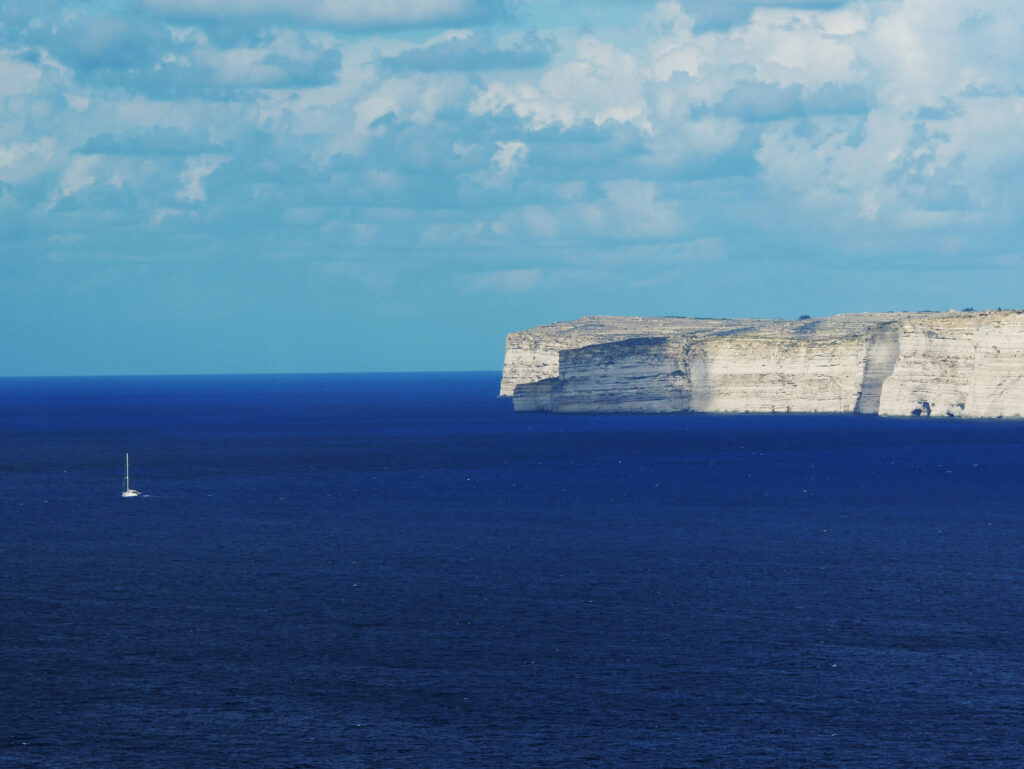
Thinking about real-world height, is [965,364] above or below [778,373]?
above

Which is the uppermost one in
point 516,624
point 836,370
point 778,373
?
point 836,370

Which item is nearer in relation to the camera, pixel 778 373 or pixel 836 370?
pixel 836 370

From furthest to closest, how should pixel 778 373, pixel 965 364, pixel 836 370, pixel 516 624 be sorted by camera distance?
1. pixel 778 373
2. pixel 836 370
3. pixel 965 364
4. pixel 516 624

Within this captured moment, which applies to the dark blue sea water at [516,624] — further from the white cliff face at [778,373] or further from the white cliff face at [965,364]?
the white cliff face at [778,373]

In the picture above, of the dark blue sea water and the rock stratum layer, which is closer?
the dark blue sea water

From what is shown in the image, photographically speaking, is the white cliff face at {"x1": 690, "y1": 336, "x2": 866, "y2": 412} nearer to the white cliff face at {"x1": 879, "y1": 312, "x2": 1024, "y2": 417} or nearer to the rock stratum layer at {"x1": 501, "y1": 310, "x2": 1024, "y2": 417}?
the rock stratum layer at {"x1": 501, "y1": 310, "x2": 1024, "y2": 417}

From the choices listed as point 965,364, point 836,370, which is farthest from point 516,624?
point 836,370

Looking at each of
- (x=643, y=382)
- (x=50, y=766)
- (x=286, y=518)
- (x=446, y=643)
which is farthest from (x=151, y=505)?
(x=643, y=382)

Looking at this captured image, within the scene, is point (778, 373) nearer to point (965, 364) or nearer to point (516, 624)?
point (965, 364)

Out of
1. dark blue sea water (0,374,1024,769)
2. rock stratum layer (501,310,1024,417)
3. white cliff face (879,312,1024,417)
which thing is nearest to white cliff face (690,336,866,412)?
rock stratum layer (501,310,1024,417)
